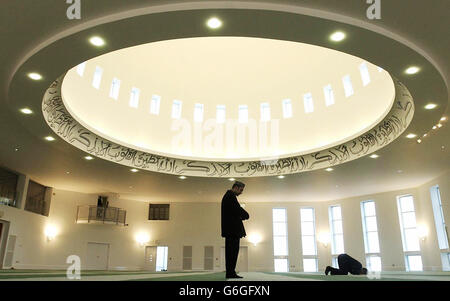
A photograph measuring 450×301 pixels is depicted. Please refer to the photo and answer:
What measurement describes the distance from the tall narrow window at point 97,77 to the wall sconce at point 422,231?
1936 centimetres

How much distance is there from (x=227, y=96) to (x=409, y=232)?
45.6ft

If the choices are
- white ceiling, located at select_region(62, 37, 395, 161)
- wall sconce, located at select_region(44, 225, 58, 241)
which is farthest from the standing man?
wall sconce, located at select_region(44, 225, 58, 241)

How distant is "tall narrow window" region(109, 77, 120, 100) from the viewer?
58.1 ft

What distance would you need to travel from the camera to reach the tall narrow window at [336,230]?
25.5 m

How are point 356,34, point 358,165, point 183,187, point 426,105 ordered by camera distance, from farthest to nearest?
point 183,187, point 358,165, point 426,105, point 356,34

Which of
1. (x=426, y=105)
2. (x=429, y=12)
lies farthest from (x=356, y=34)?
(x=426, y=105)

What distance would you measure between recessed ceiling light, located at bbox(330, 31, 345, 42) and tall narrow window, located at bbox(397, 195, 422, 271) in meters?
17.5

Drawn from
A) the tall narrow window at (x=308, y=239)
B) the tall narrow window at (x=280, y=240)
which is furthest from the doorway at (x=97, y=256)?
the tall narrow window at (x=308, y=239)

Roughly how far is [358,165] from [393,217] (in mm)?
7688

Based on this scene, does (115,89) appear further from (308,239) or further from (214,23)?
(308,239)

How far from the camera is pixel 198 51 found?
59.7 ft

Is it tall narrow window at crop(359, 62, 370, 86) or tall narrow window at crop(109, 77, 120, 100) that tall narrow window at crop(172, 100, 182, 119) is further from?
tall narrow window at crop(359, 62, 370, 86)

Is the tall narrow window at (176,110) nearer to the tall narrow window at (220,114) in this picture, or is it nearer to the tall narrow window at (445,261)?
the tall narrow window at (220,114)
